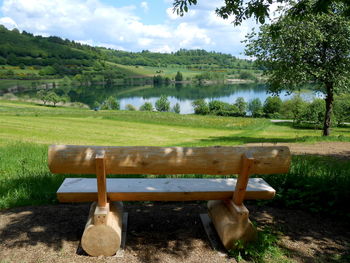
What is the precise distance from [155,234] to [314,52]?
1725cm

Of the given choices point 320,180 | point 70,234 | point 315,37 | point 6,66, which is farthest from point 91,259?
point 6,66

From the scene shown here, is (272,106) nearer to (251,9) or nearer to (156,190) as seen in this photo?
(251,9)

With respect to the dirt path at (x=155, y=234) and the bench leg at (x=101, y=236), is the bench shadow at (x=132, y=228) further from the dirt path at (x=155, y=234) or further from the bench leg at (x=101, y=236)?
the bench leg at (x=101, y=236)

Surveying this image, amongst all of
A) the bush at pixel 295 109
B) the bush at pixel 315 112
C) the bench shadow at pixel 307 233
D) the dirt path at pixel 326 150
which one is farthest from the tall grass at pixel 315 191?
the bush at pixel 295 109

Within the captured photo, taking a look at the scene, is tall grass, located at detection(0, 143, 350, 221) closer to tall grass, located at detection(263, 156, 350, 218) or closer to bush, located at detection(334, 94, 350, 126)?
tall grass, located at detection(263, 156, 350, 218)

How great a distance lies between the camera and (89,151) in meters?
3.56

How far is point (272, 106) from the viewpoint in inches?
3378

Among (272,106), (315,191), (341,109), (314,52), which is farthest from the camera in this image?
(272,106)

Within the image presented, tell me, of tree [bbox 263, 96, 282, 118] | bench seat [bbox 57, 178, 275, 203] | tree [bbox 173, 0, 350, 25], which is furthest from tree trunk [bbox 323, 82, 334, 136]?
tree [bbox 263, 96, 282, 118]


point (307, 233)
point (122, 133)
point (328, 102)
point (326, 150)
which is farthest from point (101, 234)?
point (122, 133)

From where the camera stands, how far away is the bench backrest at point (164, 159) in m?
3.55

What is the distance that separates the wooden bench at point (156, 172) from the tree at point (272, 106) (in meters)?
84.0

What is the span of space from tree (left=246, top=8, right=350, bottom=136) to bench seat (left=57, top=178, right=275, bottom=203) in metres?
14.7

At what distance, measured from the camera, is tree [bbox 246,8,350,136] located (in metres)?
16.9
